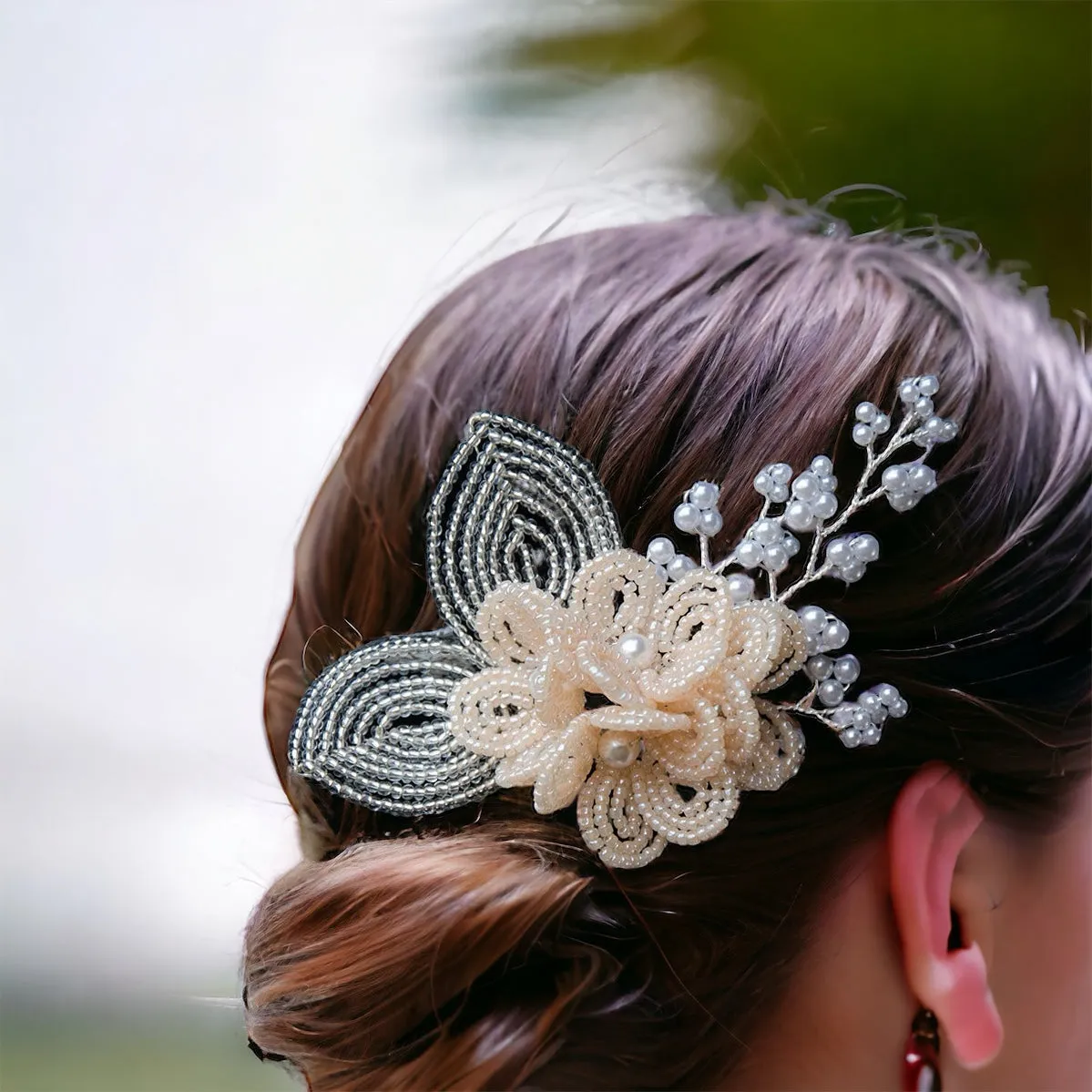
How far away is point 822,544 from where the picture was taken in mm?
562

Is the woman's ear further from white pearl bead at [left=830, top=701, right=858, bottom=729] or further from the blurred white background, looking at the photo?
the blurred white background

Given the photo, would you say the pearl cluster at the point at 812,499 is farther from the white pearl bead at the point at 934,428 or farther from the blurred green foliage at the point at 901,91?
the blurred green foliage at the point at 901,91

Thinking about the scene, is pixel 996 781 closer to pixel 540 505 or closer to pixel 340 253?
pixel 540 505

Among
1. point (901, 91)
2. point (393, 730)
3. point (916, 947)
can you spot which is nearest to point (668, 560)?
point (393, 730)

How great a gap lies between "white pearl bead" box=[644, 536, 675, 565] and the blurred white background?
0.40 metres

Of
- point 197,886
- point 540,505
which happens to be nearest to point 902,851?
point 540,505

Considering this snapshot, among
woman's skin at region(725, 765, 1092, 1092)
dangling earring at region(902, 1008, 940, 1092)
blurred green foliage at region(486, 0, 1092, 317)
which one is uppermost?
blurred green foliage at region(486, 0, 1092, 317)

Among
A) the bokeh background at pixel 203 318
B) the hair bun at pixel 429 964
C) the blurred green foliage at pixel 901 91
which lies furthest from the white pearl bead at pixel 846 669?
the blurred green foliage at pixel 901 91

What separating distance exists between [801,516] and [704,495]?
6 centimetres

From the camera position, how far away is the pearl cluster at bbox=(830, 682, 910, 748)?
539 millimetres

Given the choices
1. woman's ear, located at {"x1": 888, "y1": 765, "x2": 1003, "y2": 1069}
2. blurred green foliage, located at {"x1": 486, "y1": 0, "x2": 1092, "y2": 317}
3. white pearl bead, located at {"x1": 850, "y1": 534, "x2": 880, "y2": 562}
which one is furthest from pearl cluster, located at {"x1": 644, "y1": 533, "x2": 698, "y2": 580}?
blurred green foliage, located at {"x1": 486, "y1": 0, "x2": 1092, "y2": 317}

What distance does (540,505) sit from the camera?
572 mm

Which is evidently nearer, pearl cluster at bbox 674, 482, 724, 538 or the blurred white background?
pearl cluster at bbox 674, 482, 724, 538

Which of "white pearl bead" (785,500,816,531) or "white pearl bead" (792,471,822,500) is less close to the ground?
"white pearl bead" (792,471,822,500)
